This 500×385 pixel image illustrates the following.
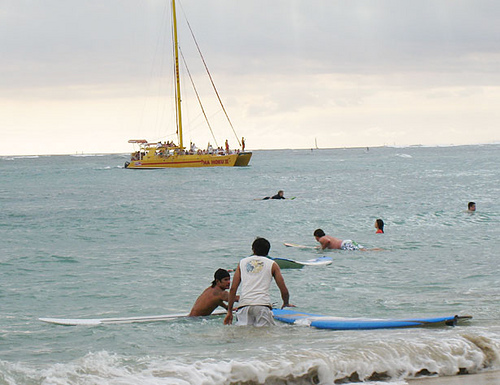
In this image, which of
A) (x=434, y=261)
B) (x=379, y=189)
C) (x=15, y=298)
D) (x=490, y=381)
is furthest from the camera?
(x=379, y=189)

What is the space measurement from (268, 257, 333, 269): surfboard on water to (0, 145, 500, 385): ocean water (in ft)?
0.97

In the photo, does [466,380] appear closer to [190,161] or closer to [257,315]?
[257,315]

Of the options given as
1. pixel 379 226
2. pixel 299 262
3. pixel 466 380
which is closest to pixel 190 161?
pixel 379 226

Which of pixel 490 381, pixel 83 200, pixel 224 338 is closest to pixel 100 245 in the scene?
pixel 224 338

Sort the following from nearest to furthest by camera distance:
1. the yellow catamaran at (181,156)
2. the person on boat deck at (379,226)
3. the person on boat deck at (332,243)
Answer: the person on boat deck at (332,243) < the person on boat deck at (379,226) < the yellow catamaran at (181,156)

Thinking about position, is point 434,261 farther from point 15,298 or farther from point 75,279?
point 15,298

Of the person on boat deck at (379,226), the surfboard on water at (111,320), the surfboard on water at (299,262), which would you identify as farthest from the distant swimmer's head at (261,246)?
the person on boat deck at (379,226)

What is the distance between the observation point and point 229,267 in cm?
1631

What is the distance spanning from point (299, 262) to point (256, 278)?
262 inches

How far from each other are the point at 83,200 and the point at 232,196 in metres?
8.81

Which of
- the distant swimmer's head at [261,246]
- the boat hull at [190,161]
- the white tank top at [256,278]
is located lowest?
the white tank top at [256,278]

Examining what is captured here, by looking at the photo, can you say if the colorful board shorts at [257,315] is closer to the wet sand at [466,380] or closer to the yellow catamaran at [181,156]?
the wet sand at [466,380]

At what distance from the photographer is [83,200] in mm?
40344

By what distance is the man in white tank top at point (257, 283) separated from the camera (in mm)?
8773
